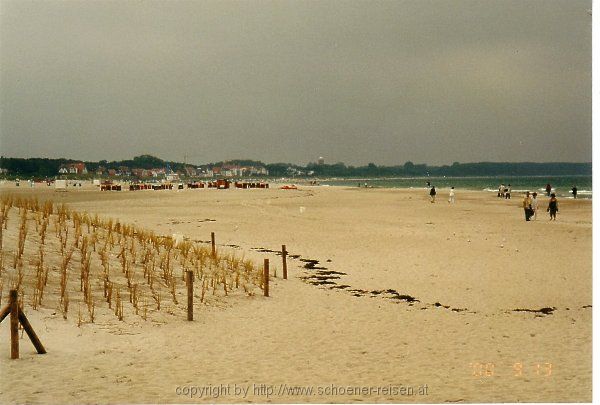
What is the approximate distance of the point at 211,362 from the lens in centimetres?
730

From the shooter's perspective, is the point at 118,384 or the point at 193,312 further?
the point at 193,312

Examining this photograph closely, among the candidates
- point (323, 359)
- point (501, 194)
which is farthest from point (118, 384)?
point (501, 194)

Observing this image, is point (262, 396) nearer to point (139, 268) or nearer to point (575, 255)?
point (139, 268)

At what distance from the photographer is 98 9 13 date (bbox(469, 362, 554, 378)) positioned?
22.5ft

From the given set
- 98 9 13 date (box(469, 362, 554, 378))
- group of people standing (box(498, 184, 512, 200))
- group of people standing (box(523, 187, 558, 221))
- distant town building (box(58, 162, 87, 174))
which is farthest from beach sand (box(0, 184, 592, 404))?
distant town building (box(58, 162, 87, 174))

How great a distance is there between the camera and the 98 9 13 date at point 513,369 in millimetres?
6871

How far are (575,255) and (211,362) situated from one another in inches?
571

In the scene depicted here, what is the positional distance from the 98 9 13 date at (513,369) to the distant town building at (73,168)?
155879 millimetres

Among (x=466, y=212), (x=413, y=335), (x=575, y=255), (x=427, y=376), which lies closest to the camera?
(x=427, y=376)

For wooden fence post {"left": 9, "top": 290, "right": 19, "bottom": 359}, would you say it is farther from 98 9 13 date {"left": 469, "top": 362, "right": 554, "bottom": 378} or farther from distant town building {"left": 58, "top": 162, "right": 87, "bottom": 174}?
distant town building {"left": 58, "top": 162, "right": 87, "bottom": 174}

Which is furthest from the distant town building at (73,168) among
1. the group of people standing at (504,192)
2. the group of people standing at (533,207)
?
the group of people standing at (533,207)

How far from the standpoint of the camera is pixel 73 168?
15338 cm

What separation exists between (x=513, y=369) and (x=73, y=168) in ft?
540

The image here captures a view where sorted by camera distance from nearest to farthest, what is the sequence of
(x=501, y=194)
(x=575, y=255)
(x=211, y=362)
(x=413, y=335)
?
1. (x=211, y=362)
2. (x=413, y=335)
3. (x=575, y=255)
4. (x=501, y=194)
